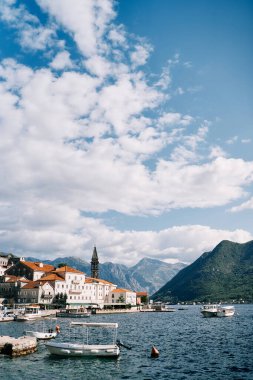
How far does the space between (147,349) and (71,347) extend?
12447 mm

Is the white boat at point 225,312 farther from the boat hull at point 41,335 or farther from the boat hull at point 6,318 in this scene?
the boat hull at point 41,335

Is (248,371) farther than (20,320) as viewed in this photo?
No

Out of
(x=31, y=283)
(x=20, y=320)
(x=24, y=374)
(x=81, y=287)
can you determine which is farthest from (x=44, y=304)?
(x=24, y=374)

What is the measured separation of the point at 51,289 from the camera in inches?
6171

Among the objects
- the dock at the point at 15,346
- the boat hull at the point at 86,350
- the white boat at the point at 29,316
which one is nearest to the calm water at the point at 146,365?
the boat hull at the point at 86,350

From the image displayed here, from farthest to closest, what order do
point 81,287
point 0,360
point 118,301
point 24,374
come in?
point 118,301 < point 81,287 < point 0,360 < point 24,374

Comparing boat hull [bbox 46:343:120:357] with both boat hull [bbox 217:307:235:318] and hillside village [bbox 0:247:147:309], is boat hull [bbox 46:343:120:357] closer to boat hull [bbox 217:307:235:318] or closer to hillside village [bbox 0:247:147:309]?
hillside village [bbox 0:247:147:309]

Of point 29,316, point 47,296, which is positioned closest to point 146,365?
point 29,316

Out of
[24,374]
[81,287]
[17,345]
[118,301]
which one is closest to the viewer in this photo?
[24,374]

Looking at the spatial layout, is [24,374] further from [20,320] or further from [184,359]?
[20,320]

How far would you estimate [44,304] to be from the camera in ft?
490

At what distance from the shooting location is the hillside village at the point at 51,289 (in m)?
153

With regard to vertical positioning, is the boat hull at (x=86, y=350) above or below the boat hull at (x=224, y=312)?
above

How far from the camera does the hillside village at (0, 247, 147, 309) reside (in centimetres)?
15296
